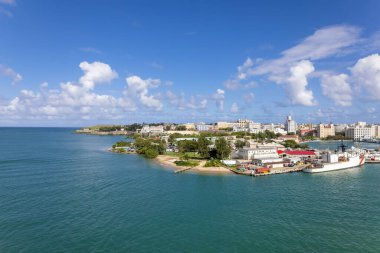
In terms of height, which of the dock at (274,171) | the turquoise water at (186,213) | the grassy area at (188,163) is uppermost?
the grassy area at (188,163)

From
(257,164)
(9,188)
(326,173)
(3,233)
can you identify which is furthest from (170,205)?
(326,173)

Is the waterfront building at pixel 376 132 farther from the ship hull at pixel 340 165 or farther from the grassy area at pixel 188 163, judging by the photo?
the grassy area at pixel 188 163

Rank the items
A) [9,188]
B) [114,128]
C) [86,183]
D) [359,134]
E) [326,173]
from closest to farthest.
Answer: [9,188]
[86,183]
[326,173]
[359,134]
[114,128]

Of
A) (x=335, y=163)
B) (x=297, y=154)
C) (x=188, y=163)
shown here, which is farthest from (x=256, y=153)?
(x=188, y=163)

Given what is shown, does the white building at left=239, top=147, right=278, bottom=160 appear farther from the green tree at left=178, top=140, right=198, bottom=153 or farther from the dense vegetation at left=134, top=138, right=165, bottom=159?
the dense vegetation at left=134, top=138, right=165, bottom=159

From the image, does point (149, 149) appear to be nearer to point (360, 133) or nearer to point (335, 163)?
point (335, 163)

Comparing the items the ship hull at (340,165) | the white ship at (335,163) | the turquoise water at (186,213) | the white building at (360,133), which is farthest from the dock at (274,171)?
the white building at (360,133)

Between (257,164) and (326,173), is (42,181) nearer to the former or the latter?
(257,164)
